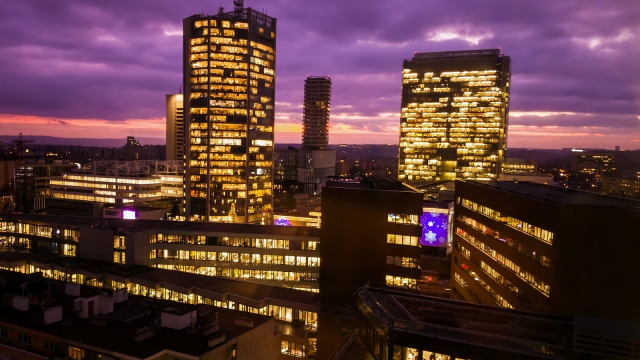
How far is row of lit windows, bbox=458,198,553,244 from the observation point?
30000mm

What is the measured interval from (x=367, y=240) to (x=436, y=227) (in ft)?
136

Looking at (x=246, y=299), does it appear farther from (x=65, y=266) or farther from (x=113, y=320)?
(x=65, y=266)

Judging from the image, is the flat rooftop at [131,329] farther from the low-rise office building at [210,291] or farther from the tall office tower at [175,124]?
the tall office tower at [175,124]

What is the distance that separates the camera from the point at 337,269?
33.8 m

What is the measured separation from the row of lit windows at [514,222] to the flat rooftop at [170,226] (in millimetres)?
16868

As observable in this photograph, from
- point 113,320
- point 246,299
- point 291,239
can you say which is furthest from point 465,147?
point 113,320

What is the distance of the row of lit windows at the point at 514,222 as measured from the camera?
98.4ft

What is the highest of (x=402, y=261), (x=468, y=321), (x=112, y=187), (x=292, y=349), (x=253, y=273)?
(x=468, y=321)

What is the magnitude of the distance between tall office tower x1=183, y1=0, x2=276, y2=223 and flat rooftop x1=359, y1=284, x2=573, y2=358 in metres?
76.1

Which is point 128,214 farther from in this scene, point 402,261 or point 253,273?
point 402,261

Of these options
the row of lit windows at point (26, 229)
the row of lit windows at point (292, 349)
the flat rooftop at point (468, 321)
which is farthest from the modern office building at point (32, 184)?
the flat rooftop at point (468, 321)

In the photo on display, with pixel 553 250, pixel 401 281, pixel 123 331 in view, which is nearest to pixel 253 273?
pixel 401 281

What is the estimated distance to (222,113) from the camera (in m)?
92.0

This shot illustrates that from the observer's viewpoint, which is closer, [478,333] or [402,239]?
[478,333]
